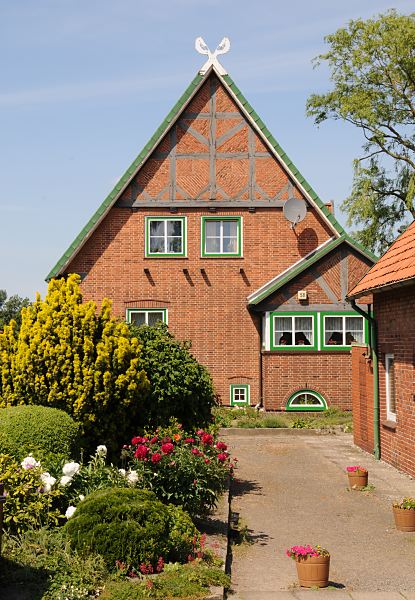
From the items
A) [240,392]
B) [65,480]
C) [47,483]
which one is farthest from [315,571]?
[240,392]

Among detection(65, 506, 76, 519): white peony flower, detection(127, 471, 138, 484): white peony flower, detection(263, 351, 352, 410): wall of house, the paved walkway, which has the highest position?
detection(263, 351, 352, 410): wall of house

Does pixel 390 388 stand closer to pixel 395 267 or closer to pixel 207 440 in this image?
pixel 395 267

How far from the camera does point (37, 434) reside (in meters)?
10.1

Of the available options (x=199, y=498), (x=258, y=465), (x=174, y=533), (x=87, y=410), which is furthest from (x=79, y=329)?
(x=258, y=465)

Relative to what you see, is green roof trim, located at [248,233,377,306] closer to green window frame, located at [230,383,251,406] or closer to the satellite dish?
the satellite dish

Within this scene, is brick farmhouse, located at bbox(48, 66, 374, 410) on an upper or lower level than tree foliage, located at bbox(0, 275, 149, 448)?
upper

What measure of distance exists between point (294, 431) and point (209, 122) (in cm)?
1094

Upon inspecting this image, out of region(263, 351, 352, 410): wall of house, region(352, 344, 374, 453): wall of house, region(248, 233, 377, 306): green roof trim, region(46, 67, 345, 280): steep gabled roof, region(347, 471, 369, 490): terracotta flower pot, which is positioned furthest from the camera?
region(46, 67, 345, 280): steep gabled roof

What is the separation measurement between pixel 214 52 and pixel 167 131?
306 centimetres

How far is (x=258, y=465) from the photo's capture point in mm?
17219

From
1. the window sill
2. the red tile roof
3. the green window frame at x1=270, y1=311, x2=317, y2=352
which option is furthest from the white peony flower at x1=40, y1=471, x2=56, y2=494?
the green window frame at x1=270, y1=311, x2=317, y2=352

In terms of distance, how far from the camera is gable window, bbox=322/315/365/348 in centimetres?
2733

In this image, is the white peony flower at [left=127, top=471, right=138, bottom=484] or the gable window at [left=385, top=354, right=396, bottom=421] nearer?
the white peony flower at [left=127, top=471, right=138, bottom=484]

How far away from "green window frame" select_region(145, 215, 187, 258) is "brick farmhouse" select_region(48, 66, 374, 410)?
1.3 inches
